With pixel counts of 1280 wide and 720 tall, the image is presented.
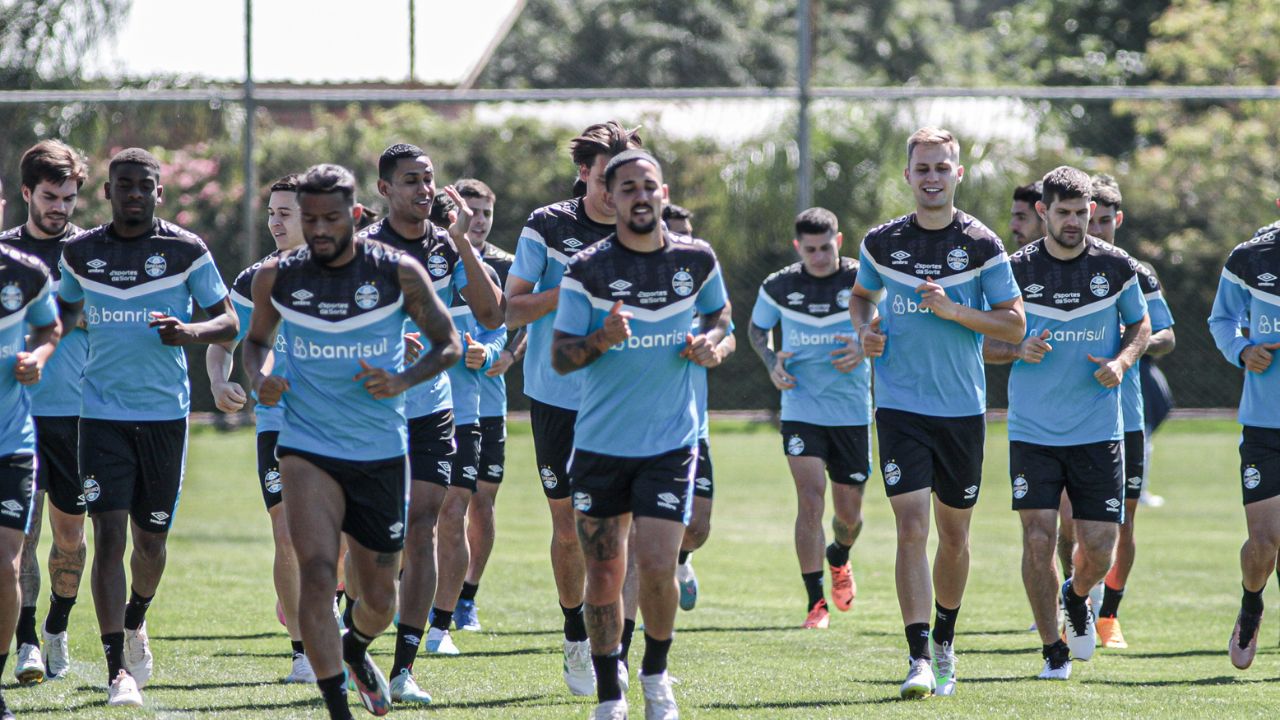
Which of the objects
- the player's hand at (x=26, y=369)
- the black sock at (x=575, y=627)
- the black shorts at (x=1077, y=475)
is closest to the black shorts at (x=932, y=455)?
the black shorts at (x=1077, y=475)

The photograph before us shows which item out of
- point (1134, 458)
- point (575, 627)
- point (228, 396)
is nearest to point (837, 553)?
point (1134, 458)

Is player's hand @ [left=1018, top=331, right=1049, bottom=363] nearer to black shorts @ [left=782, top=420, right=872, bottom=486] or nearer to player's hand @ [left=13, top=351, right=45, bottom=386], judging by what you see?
black shorts @ [left=782, top=420, right=872, bottom=486]

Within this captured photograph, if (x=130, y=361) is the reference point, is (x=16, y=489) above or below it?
below

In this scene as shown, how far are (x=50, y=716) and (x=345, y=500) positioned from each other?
178 centimetres

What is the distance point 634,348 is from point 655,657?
1.25 m

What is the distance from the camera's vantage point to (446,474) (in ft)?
25.5

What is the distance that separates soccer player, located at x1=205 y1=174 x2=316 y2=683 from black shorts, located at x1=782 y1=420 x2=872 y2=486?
3698 mm

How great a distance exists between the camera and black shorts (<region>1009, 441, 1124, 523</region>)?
26.9 feet

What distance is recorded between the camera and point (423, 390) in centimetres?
787

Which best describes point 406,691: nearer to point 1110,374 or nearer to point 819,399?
point 1110,374

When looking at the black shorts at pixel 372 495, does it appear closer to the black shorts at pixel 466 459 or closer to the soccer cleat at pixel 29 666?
the black shorts at pixel 466 459

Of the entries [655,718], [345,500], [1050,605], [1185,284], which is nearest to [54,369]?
[345,500]

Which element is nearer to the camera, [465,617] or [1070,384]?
[1070,384]

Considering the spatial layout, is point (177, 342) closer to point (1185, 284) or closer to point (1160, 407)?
point (1160, 407)
